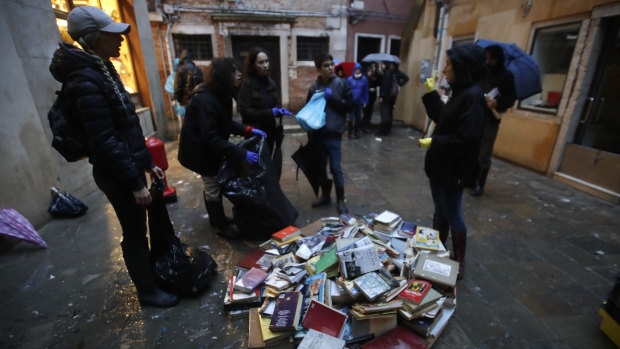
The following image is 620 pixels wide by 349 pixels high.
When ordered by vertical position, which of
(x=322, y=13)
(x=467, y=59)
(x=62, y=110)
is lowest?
(x=62, y=110)

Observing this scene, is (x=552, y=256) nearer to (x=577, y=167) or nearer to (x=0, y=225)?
(x=577, y=167)

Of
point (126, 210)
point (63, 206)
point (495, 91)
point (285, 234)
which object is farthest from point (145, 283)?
point (495, 91)

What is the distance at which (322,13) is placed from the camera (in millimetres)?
10719

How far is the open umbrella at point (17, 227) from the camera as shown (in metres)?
2.94

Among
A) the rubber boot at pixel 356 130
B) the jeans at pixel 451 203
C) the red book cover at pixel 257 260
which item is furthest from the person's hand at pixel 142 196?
the rubber boot at pixel 356 130

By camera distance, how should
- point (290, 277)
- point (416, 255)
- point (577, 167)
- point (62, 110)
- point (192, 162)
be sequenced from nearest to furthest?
1. point (62, 110)
2. point (290, 277)
3. point (416, 255)
4. point (192, 162)
5. point (577, 167)

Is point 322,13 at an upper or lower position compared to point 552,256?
upper

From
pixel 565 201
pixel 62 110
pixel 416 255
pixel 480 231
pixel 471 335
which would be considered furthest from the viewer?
pixel 565 201

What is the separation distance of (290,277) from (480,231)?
2.50 meters

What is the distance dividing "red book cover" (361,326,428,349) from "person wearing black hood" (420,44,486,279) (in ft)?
3.20

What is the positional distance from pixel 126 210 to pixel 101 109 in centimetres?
71

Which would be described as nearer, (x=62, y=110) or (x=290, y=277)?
(x=62, y=110)

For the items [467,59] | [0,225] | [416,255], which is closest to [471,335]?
[416,255]

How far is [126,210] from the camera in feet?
6.65
